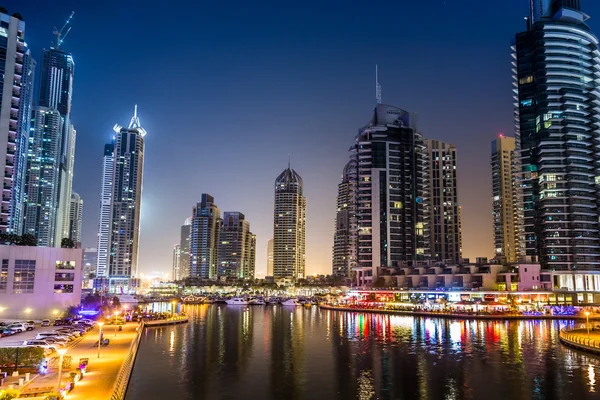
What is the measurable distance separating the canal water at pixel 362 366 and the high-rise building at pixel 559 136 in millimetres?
79918

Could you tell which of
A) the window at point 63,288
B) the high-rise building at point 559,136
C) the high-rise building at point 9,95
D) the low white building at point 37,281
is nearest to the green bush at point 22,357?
the low white building at point 37,281

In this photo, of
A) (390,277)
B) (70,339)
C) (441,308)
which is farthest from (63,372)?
(390,277)

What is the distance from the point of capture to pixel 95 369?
1793 inches

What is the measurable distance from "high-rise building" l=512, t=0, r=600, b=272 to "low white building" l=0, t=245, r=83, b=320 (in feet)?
458

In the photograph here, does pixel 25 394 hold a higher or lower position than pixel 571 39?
lower

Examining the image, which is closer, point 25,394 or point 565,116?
point 25,394

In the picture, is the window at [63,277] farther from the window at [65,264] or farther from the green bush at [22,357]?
the green bush at [22,357]

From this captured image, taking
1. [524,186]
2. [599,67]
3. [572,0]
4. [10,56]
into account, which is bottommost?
[524,186]

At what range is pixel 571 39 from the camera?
174250mm

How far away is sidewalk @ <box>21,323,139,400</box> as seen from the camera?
3734 centimetres

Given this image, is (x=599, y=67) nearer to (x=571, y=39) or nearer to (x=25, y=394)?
(x=571, y=39)

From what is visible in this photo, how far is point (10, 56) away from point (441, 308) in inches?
4981

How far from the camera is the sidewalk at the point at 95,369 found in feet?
123

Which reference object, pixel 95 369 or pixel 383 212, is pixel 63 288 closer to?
pixel 95 369
